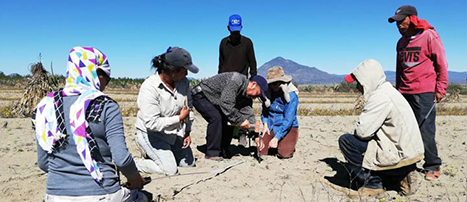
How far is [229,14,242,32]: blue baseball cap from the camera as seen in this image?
525 cm

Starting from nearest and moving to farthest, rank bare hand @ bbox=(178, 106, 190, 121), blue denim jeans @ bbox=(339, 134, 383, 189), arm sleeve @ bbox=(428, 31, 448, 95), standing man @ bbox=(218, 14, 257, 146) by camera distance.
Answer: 1. blue denim jeans @ bbox=(339, 134, 383, 189)
2. arm sleeve @ bbox=(428, 31, 448, 95)
3. bare hand @ bbox=(178, 106, 190, 121)
4. standing man @ bbox=(218, 14, 257, 146)

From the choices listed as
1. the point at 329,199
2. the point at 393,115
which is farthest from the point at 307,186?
the point at 393,115

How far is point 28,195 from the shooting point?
363 centimetres

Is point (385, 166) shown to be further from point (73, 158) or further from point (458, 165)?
point (73, 158)

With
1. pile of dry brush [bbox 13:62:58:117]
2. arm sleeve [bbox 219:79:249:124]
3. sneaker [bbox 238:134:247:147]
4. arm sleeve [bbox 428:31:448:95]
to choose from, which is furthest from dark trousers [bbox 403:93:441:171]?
pile of dry brush [bbox 13:62:58:117]

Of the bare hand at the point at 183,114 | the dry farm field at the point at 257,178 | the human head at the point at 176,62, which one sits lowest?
the dry farm field at the point at 257,178

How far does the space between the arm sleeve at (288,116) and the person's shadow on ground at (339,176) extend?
26.5 inches

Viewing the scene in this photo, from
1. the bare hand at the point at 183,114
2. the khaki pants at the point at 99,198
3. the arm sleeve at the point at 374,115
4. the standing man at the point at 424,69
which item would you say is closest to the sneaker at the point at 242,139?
the bare hand at the point at 183,114

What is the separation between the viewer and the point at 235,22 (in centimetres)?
527

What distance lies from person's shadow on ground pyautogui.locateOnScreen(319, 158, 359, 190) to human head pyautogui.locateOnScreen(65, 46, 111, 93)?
2.51m

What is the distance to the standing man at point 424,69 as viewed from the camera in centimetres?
395

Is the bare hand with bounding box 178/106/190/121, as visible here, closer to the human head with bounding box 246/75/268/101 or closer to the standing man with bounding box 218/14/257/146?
the human head with bounding box 246/75/268/101

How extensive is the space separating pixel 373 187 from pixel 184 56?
2270 millimetres

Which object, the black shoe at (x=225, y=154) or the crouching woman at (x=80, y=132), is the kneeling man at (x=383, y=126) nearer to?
the crouching woman at (x=80, y=132)
